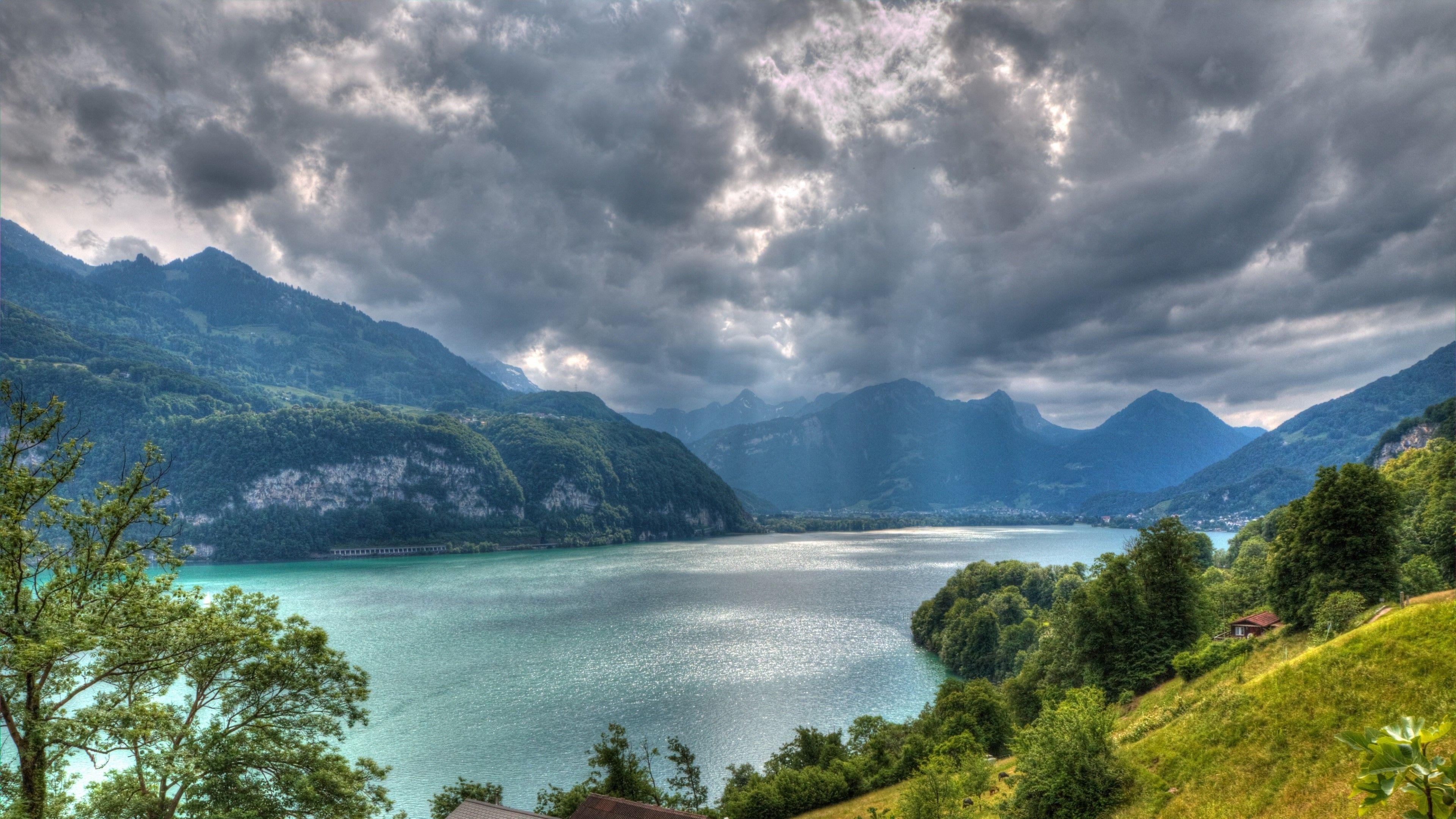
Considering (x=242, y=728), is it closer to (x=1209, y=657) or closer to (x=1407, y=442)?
(x=1209, y=657)

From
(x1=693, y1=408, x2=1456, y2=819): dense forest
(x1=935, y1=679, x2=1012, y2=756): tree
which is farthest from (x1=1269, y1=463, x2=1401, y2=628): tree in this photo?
(x1=935, y1=679, x2=1012, y2=756): tree

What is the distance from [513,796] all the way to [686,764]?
473 inches

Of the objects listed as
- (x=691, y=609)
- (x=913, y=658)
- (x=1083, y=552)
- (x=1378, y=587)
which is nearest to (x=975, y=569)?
(x=913, y=658)

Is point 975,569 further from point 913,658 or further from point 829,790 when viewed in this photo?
point 829,790

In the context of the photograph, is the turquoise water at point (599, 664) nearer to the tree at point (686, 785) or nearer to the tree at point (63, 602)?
the tree at point (686, 785)

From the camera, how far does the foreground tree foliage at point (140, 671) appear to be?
53.7 ft

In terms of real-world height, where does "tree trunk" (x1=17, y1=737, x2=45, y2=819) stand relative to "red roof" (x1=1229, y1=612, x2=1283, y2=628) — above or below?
above

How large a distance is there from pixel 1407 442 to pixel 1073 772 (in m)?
186

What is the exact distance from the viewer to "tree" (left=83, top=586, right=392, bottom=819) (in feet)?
59.3

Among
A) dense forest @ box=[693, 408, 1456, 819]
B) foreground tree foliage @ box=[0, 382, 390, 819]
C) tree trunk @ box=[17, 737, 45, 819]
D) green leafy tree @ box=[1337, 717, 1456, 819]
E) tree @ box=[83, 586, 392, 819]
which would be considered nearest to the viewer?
green leafy tree @ box=[1337, 717, 1456, 819]

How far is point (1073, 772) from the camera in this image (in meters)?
22.0

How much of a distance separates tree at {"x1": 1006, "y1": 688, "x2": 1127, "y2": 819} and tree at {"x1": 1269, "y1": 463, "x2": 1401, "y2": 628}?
71.9 feet

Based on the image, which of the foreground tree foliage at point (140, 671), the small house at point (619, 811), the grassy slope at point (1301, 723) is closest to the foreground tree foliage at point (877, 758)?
the grassy slope at point (1301, 723)

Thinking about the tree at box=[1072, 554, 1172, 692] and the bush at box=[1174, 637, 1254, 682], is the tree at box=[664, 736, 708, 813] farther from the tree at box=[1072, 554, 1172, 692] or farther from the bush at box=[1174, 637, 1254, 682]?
the bush at box=[1174, 637, 1254, 682]
